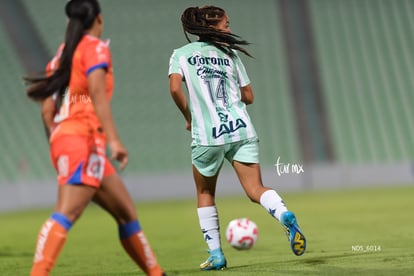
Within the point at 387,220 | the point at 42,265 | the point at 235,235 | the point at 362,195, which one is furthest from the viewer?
the point at 362,195

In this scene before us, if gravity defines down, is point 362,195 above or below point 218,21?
below

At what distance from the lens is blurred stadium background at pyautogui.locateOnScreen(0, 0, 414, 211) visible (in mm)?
18984

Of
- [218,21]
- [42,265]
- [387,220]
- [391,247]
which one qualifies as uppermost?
[218,21]

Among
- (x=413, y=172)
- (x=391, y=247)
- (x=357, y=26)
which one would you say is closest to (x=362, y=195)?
(x=413, y=172)

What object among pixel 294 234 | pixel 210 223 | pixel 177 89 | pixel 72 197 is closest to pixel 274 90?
pixel 210 223

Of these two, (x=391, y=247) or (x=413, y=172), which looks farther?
(x=413, y=172)

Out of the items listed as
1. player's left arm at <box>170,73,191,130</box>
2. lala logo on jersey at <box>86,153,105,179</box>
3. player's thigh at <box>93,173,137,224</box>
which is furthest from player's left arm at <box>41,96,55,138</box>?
player's left arm at <box>170,73,191,130</box>

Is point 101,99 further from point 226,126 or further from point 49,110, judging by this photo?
point 226,126

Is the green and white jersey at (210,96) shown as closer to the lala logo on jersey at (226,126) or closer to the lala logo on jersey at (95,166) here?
the lala logo on jersey at (226,126)

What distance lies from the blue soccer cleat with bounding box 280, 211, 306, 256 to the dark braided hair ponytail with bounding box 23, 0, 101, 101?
1.81m

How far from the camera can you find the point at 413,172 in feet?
63.9

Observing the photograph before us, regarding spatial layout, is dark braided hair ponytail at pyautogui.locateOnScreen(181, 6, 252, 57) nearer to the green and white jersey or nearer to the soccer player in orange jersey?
the green and white jersey

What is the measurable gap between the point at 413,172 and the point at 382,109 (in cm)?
248

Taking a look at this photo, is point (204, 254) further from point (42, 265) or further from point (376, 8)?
point (376, 8)
